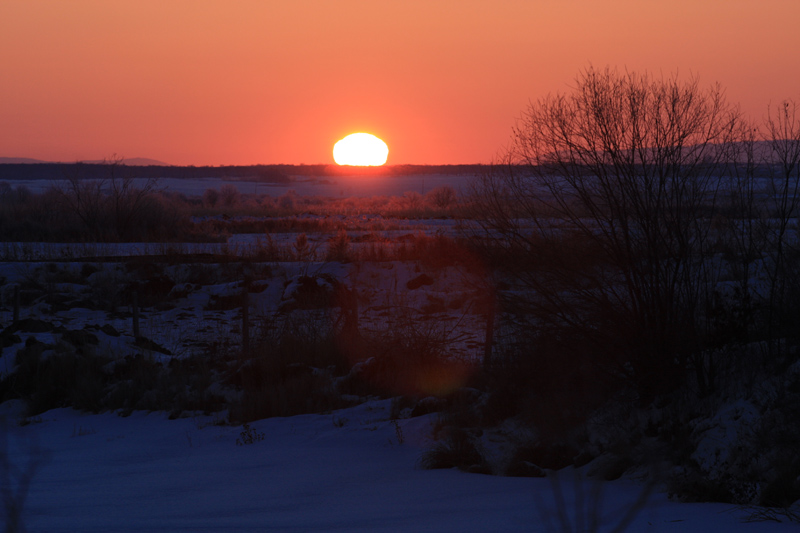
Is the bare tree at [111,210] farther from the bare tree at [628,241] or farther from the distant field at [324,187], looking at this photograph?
the distant field at [324,187]

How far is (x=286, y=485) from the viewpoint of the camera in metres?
7.08

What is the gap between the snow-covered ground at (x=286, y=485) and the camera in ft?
18.2

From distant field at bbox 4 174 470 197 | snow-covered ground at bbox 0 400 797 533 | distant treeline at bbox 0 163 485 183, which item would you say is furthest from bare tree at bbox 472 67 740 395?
distant treeline at bbox 0 163 485 183

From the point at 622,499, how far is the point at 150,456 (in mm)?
5930

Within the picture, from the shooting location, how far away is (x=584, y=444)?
25.7 feet

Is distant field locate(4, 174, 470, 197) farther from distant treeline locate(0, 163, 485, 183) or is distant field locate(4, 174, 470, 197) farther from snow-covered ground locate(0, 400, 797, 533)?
snow-covered ground locate(0, 400, 797, 533)

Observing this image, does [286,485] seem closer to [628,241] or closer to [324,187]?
[628,241]

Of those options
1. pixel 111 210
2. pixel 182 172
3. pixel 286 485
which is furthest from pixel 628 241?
pixel 182 172

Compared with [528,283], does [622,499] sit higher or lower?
lower

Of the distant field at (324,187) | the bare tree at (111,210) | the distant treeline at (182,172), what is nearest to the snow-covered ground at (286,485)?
the bare tree at (111,210)

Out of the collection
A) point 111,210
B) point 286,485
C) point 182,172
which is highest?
point 182,172

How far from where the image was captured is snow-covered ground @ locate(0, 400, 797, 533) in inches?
218

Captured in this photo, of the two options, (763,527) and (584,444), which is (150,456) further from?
(763,527)

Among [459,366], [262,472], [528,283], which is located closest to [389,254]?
[459,366]
